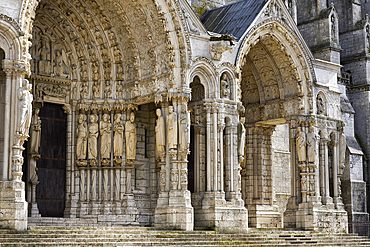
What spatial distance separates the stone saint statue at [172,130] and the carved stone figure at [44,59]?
13.2ft

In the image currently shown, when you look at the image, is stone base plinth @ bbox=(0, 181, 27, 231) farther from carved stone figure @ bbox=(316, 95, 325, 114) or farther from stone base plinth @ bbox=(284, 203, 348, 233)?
carved stone figure @ bbox=(316, 95, 325, 114)

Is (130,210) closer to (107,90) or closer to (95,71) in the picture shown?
(107,90)

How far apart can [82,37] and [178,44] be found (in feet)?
10.7

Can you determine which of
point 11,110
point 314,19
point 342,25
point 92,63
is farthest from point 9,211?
point 342,25

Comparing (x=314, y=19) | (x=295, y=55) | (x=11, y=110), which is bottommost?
(x=11, y=110)

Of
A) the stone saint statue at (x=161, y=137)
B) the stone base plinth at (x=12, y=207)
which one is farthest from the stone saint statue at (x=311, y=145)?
the stone base plinth at (x=12, y=207)

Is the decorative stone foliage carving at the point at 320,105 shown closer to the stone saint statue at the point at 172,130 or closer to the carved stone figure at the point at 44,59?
the stone saint statue at the point at 172,130

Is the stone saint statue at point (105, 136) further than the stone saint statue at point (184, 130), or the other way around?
the stone saint statue at point (105, 136)

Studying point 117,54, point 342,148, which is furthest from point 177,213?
point 342,148

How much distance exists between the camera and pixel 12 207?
45.1 feet

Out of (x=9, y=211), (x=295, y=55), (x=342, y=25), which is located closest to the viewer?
(x=9, y=211)

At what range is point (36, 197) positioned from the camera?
58.7 feet

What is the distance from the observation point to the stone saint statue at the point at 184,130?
17172mm

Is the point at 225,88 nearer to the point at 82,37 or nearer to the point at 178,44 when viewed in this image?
the point at 178,44
